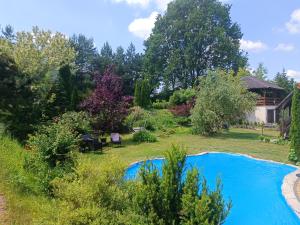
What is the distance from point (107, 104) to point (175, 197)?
1302 centimetres

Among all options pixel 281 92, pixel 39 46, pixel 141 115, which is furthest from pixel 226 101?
pixel 281 92

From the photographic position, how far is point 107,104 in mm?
17406

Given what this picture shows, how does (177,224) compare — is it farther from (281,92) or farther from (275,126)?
(281,92)

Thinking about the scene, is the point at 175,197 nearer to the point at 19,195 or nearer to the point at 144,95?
the point at 19,195

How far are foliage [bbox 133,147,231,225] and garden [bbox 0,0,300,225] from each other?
0.02m

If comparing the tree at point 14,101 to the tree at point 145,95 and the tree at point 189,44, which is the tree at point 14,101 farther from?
the tree at point 189,44

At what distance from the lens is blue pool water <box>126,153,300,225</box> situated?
816 centimetres

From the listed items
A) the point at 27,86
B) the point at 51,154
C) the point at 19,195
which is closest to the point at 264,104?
the point at 27,86

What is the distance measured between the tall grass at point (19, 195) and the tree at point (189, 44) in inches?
1330

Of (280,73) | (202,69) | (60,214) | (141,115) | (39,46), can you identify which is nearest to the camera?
(60,214)

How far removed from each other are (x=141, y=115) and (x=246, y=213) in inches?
646

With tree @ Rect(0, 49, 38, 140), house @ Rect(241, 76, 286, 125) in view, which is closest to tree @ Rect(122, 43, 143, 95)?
house @ Rect(241, 76, 286, 125)

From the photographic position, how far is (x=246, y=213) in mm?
8734

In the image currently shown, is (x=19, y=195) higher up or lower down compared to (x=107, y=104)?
lower down
